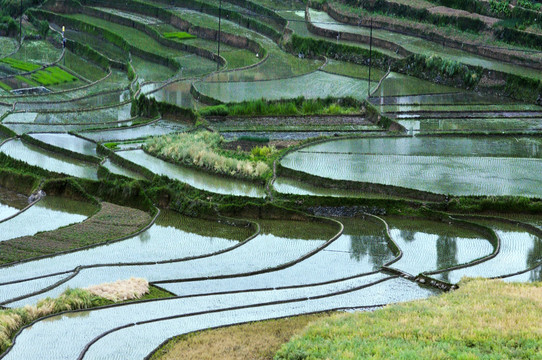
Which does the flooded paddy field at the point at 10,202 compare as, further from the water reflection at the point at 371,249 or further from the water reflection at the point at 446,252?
the water reflection at the point at 446,252

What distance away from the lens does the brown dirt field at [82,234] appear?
18125 mm

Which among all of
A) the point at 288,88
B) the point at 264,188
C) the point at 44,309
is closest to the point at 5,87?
the point at 288,88

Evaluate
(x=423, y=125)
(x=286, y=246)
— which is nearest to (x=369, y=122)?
(x=423, y=125)

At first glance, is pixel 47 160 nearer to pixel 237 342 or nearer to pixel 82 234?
pixel 82 234

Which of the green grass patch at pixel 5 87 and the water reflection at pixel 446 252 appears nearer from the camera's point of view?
the water reflection at pixel 446 252

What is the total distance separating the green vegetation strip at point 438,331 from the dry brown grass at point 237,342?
655mm

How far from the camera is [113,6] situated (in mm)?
45906

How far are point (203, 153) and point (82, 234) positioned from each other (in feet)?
16.0

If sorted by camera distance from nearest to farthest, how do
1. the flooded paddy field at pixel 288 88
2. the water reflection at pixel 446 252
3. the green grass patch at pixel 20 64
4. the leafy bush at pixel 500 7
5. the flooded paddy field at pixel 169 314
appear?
the flooded paddy field at pixel 169 314 < the water reflection at pixel 446 252 < the flooded paddy field at pixel 288 88 < the leafy bush at pixel 500 7 < the green grass patch at pixel 20 64

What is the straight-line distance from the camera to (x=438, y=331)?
479 inches

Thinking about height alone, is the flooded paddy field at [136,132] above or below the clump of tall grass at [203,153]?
below

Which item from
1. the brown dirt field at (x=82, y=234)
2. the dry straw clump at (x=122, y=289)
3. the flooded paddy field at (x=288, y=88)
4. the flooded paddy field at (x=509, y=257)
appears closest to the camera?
the dry straw clump at (x=122, y=289)

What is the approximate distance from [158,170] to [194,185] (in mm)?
1518

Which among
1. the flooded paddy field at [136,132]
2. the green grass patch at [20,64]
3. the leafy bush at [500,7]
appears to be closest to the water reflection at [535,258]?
the flooded paddy field at [136,132]
